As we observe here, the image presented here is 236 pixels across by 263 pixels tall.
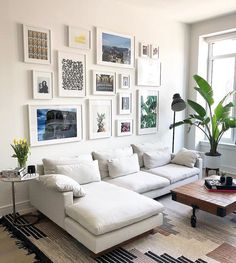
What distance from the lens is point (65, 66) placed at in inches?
148

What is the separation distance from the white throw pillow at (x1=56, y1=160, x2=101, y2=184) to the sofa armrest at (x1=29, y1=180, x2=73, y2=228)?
12.6 inches

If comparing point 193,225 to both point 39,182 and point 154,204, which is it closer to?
point 154,204

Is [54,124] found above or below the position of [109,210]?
above

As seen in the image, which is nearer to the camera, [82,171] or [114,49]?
[82,171]

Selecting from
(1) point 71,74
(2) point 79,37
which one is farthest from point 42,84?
(2) point 79,37

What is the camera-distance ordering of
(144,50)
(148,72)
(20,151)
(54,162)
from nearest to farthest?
(20,151) < (54,162) < (144,50) < (148,72)

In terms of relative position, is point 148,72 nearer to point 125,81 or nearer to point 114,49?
point 125,81

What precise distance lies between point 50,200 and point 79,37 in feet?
7.69

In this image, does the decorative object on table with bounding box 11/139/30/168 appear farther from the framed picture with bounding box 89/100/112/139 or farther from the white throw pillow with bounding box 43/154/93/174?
the framed picture with bounding box 89/100/112/139

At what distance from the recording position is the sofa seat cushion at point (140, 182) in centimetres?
354

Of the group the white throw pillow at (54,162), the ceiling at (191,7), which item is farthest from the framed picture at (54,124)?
the ceiling at (191,7)

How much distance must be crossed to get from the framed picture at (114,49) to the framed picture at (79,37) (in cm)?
20

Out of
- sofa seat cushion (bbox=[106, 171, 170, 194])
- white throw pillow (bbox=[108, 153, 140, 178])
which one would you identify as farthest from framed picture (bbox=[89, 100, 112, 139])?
sofa seat cushion (bbox=[106, 171, 170, 194])

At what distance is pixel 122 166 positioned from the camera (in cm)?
391
